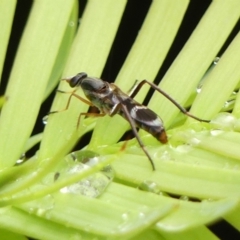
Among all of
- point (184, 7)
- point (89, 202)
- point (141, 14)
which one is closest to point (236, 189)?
point (89, 202)

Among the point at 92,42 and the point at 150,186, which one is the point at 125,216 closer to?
the point at 150,186

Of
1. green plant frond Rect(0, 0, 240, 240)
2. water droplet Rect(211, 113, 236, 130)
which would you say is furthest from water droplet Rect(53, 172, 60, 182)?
water droplet Rect(211, 113, 236, 130)

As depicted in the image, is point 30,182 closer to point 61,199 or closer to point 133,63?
point 61,199

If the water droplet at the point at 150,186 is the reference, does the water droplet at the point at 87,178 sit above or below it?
below

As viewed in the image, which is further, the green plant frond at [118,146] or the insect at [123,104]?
the insect at [123,104]

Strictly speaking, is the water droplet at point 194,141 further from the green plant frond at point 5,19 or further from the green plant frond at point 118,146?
the green plant frond at point 5,19

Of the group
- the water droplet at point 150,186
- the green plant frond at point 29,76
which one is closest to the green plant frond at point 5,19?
the green plant frond at point 29,76

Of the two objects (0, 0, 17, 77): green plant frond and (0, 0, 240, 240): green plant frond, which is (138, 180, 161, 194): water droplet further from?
(0, 0, 17, 77): green plant frond

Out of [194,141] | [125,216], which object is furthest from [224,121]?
[125,216]
